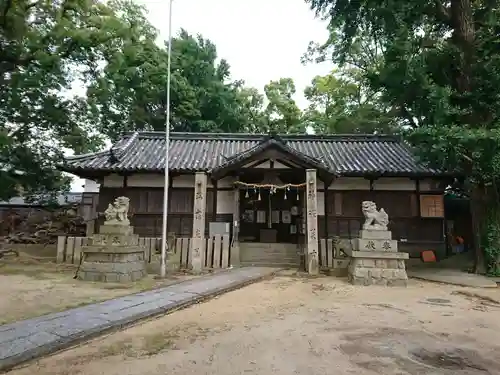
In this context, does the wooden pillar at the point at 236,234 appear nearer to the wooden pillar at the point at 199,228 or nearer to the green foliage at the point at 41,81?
the wooden pillar at the point at 199,228

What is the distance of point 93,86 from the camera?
67.9ft

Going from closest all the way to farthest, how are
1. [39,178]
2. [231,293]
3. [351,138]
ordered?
[231,293] → [351,138] → [39,178]

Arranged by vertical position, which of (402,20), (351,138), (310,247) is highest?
(402,20)

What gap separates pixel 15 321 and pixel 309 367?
4412 mm

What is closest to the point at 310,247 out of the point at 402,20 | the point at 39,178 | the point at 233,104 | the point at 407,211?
the point at 407,211

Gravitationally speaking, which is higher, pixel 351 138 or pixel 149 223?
pixel 351 138

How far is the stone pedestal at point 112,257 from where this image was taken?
10.1 meters

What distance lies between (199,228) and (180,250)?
1.17 meters

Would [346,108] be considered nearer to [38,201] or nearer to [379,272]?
[379,272]

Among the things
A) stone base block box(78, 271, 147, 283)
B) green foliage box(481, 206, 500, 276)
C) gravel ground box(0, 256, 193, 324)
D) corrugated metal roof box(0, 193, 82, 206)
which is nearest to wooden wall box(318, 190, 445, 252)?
green foliage box(481, 206, 500, 276)

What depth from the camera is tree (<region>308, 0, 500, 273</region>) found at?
11102 millimetres

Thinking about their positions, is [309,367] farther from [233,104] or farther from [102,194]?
[233,104]

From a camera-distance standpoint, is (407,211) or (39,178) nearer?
(407,211)

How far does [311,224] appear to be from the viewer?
524 inches
